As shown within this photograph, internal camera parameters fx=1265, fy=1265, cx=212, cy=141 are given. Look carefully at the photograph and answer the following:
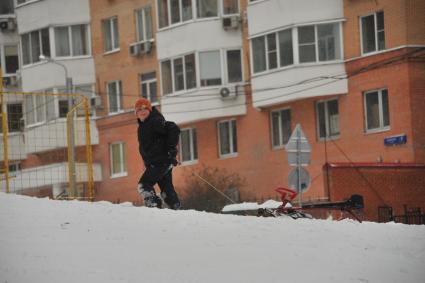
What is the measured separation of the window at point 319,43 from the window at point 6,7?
20373 millimetres

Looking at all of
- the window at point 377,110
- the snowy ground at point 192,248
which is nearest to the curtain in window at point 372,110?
the window at point 377,110

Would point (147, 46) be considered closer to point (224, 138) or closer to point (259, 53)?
point (224, 138)

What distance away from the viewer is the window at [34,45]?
56.5m

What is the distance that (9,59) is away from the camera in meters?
60.7

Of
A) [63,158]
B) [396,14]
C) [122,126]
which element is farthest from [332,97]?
[122,126]

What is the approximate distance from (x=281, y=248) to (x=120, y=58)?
39.3 meters

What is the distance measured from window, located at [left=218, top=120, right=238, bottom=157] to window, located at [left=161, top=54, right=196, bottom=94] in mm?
1999

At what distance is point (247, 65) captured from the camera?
48031 millimetres

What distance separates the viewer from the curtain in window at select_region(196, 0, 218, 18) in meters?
48.7

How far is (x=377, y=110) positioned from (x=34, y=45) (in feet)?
67.9

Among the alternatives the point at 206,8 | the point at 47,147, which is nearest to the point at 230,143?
the point at 206,8

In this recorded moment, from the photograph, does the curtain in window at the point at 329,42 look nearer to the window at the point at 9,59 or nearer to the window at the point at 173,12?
the window at the point at 173,12

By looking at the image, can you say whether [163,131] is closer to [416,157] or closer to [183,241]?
[183,241]

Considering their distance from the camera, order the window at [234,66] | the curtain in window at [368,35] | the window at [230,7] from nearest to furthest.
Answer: the curtain in window at [368,35] < the window at [230,7] < the window at [234,66]
